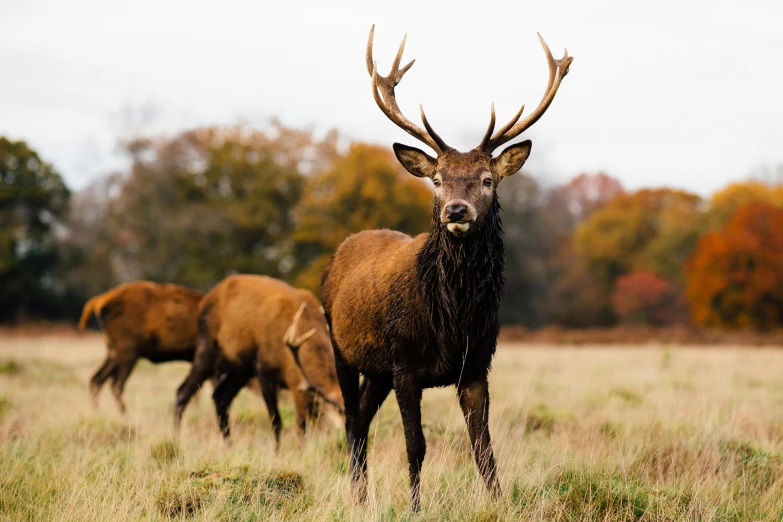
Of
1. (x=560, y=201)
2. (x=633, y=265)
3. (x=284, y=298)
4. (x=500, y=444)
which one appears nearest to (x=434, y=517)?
(x=500, y=444)

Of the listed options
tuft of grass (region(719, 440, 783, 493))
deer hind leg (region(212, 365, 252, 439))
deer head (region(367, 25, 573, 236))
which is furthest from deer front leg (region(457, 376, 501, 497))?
deer hind leg (region(212, 365, 252, 439))

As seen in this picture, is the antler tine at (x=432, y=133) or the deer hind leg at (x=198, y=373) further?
the deer hind leg at (x=198, y=373)

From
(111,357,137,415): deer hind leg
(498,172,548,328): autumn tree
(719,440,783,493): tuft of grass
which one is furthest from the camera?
(498,172,548,328): autumn tree

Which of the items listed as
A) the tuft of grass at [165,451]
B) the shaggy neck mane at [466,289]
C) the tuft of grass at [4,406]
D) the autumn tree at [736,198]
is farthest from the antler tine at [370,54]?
the autumn tree at [736,198]

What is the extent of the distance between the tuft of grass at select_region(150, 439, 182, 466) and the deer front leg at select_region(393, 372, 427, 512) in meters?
1.90

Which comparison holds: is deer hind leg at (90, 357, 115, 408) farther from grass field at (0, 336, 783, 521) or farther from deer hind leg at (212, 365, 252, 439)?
deer hind leg at (212, 365, 252, 439)

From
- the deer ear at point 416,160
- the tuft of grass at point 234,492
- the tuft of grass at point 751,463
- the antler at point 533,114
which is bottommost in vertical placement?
the tuft of grass at point 234,492

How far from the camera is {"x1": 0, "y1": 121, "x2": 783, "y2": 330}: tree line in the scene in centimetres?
3372

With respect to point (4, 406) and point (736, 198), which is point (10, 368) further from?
point (736, 198)

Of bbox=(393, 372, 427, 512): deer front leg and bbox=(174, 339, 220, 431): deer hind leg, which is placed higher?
bbox=(393, 372, 427, 512): deer front leg

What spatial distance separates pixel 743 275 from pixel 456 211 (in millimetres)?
39687

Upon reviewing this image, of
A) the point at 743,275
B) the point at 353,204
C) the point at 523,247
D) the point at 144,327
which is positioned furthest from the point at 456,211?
the point at 523,247

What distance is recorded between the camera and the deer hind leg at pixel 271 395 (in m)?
8.18

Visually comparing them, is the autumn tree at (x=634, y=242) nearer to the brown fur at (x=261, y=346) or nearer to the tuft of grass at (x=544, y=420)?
the brown fur at (x=261, y=346)
